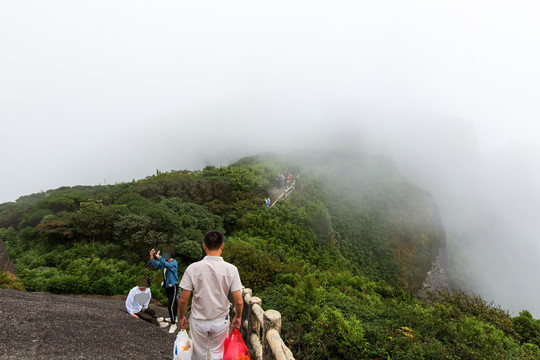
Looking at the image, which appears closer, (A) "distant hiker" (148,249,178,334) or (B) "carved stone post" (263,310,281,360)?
(B) "carved stone post" (263,310,281,360)

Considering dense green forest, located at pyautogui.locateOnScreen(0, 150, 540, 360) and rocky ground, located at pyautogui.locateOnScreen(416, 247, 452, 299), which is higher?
dense green forest, located at pyautogui.locateOnScreen(0, 150, 540, 360)

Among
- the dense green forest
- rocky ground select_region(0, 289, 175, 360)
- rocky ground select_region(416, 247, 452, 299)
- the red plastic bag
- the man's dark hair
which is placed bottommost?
rocky ground select_region(416, 247, 452, 299)

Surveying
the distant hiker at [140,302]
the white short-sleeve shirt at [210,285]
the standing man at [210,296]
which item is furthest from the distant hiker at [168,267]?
the white short-sleeve shirt at [210,285]

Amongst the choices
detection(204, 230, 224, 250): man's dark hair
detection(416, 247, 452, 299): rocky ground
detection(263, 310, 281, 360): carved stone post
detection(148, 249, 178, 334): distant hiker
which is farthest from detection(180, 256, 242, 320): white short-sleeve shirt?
detection(416, 247, 452, 299): rocky ground

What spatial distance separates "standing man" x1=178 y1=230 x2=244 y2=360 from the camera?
110 inches

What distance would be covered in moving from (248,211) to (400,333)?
538 inches

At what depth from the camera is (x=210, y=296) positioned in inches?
109

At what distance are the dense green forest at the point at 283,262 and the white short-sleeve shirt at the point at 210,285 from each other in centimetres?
267

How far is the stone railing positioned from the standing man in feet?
1.90

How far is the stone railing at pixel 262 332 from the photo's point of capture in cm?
311

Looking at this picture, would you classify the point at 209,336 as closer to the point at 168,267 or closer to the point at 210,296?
the point at 210,296

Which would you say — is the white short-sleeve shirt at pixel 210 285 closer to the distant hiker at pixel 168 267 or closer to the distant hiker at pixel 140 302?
the distant hiker at pixel 168 267

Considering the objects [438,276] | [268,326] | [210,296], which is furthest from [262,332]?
[438,276]

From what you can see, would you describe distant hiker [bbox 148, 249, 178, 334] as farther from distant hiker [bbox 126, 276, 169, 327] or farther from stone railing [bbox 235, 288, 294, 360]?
stone railing [bbox 235, 288, 294, 360]
